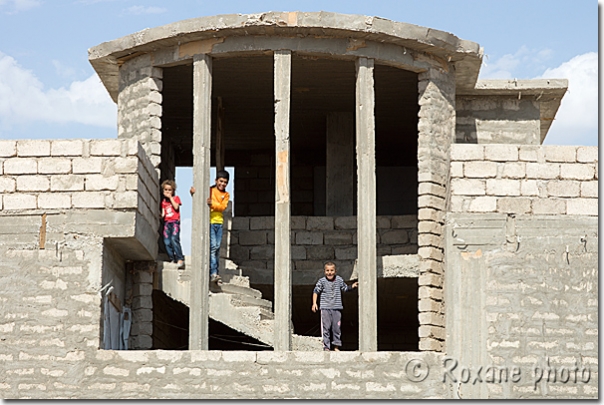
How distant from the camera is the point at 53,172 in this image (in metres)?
15.0

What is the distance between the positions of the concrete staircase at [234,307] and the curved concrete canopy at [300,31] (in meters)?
3.04

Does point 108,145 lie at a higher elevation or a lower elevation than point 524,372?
higher

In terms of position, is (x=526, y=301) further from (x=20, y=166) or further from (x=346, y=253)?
(x=20, y=166)

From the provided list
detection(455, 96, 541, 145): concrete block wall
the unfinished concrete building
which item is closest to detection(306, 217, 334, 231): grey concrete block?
the unfinished concrete building

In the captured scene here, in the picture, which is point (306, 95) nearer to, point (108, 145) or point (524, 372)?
point (108, 145)

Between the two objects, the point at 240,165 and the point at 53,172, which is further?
the point at 240,165

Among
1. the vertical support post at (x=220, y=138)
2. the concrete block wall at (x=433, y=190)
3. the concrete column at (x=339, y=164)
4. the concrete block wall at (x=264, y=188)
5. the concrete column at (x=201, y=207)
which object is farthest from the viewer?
the concrete block wall at (x=264, y=188)

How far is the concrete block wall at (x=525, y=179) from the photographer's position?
49.6 feet

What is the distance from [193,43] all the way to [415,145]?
7.43 metres

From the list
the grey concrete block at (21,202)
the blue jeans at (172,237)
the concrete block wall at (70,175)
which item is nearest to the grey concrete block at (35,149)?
the concrete block wall at (70,175)

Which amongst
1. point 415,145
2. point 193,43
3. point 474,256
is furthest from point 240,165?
point 474,256

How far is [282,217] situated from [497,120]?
484cm

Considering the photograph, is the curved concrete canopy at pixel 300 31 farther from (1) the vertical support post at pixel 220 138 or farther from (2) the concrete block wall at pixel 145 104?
(1) the vertical support post at pixel 220 138

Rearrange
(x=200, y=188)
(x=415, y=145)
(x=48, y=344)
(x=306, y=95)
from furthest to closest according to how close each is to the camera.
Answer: (x=415, y=145) < (x=306, y=95) < (x=200, y=188) < (x=48, y=344)
